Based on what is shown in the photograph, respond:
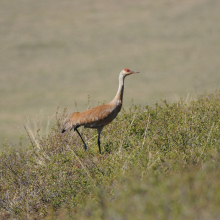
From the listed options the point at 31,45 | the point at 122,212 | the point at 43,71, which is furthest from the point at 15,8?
the point at 122,212

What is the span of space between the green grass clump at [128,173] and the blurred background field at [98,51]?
935 inches

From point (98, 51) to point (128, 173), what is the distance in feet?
127

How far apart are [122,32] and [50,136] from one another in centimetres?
3798

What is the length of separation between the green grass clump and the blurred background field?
2376 cm

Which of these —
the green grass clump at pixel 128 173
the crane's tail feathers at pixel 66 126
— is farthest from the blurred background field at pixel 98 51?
the green grass clump at pixel 128 173

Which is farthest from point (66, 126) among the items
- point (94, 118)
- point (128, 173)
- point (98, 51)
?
point (98, 51)

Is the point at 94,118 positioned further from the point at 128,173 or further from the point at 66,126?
the point at 128,173

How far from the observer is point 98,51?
43.2 m

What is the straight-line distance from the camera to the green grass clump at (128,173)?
11.5 feet

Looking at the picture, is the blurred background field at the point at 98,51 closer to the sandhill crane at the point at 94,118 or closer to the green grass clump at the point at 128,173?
the sandhill crane at the point at 94,118

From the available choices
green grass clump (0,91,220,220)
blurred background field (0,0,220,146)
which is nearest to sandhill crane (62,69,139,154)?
green grass clump (0,91,220,220)

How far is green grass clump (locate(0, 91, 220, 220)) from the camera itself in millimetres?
3508

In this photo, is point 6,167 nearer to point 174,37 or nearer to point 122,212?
point 122,212

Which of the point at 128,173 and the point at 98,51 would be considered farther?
the point at 98,51
